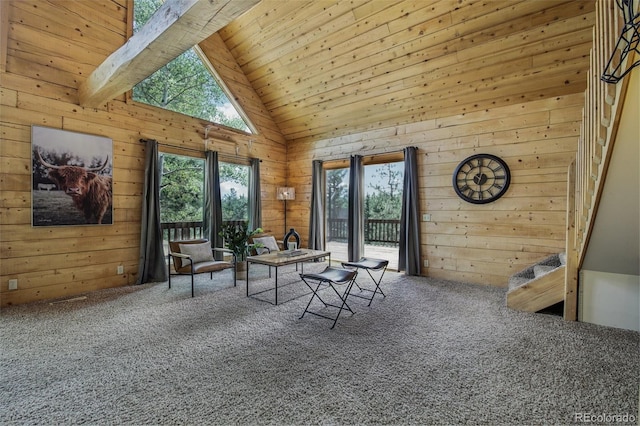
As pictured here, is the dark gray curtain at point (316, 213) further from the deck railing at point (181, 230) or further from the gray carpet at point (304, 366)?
the gray carpet at point (304, 366)

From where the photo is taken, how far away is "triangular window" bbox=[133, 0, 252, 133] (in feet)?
14.9

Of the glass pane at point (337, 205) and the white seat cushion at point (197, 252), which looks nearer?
the white seat cushion at point (197, 252)

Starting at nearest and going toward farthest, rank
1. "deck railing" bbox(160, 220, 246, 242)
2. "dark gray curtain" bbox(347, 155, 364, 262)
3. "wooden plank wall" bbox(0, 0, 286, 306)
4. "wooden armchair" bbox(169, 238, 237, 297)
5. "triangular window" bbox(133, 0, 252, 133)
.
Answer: "wooden plank wall" bbox(0, 0, 286, 306) → "wooden armchair" bbox(169, 238, 237, 297) → "triangular window" bbox(133, 0, 252, 133) → "deck railing" bbox(160, 220, 246, 242) → "dark gray curtain" bbox(347, 155, 364, 262)

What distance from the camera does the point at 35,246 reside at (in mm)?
3602

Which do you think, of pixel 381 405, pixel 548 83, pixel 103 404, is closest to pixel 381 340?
pixel 381 405

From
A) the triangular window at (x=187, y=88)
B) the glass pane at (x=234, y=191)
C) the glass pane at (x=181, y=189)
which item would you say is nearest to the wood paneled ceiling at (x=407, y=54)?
the triangular window at (x=187, y=88)

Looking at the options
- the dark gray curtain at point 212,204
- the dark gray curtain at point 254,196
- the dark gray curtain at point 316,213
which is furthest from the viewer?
the dark gray curtain at point 316,213

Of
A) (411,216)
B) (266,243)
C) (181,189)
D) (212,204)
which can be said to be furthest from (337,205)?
(181,189)

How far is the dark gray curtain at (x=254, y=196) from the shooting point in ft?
19.7

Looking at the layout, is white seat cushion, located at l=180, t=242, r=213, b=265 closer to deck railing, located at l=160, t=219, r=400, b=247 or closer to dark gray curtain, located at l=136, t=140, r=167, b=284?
dark gray curtain, located at l=136, t=140, r=167, b=284

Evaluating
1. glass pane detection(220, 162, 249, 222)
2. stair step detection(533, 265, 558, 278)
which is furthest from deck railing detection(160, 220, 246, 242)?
stair step detection(533, 265, 558, 278)

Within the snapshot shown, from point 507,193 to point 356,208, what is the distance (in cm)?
245

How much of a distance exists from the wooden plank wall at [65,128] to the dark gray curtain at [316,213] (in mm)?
2645

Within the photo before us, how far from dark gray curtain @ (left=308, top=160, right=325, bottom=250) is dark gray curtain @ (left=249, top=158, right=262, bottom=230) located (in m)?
1.10
